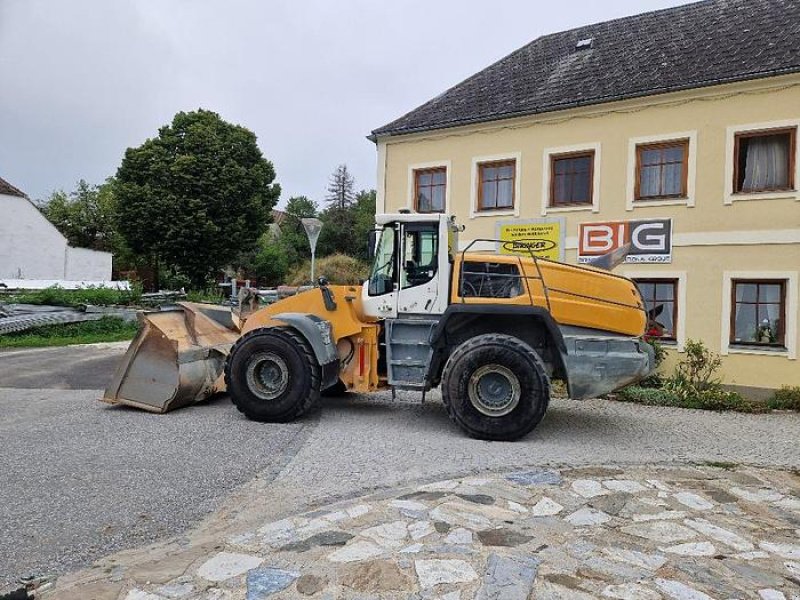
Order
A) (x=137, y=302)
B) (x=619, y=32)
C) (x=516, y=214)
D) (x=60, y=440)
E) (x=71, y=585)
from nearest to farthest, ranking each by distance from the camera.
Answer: (x=71, y=585)
(x=60, y=440)
(x=516, y=214)
(x=619, y=32)
(x=137, y=302)

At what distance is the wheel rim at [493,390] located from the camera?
6629 mm

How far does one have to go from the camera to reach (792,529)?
442 centimetres

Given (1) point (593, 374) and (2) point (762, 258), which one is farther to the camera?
(2) point (762, 258)

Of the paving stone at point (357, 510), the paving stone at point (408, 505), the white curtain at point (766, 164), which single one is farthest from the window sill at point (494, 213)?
the paving stone at point (357, 510)

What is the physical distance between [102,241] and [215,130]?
1708 cm

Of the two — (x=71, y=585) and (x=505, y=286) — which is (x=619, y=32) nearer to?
(x=505, y=286)

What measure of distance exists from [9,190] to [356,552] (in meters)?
29.0

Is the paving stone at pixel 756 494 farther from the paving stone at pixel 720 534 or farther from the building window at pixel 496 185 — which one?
the building window at pixel 496 185

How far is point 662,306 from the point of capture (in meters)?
11.6

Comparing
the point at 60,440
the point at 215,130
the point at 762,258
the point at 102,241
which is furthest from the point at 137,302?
the point at 102,241

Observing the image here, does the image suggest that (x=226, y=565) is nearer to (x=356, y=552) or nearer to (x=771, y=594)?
(x=356, y=552)

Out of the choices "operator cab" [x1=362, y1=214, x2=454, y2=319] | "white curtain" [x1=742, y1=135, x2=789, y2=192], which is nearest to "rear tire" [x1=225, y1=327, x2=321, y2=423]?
"operator cab" [x1=362, y1=214, x2=454, y2=319]

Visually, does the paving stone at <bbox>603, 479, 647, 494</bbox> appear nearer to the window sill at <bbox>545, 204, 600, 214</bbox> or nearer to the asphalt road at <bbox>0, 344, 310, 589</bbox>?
the asphalt road at <bbox>0, 344, 310, 589</bbox>

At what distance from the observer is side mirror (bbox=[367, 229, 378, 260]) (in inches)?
300
